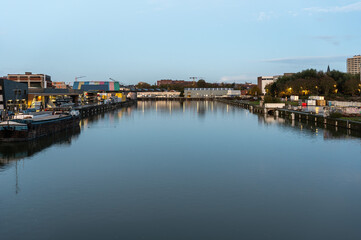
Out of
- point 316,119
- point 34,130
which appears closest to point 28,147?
point 34,130

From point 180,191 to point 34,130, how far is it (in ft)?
85.7

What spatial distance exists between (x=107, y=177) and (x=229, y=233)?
11.5 meters

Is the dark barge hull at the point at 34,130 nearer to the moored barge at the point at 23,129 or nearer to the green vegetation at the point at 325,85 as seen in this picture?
the moored barge at the point at 23,129

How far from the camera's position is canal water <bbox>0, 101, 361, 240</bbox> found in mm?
15055

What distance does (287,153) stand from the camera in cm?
3384

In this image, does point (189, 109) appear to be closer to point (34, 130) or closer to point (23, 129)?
point (34, 130)

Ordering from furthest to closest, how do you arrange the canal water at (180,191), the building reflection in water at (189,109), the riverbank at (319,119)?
the building reflection in water at (189,109), the riverbank at (319,119), the canal water at (180,191)

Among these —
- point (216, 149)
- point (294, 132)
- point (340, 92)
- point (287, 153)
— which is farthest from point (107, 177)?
point (340, 92)

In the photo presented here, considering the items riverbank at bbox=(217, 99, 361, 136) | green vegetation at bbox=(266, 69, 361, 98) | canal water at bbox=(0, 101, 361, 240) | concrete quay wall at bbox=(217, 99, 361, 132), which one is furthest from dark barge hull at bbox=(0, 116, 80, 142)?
green vegetation at bbox=(266, 69, 361, 98)

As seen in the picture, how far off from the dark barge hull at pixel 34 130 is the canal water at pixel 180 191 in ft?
4.73

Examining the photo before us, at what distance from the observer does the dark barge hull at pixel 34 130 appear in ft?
124

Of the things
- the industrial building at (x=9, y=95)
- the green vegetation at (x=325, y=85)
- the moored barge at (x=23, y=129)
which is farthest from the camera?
the green vegetation at (x=325, y=85)

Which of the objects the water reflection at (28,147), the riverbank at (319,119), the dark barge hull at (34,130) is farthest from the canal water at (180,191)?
the riverbank at (319,119)

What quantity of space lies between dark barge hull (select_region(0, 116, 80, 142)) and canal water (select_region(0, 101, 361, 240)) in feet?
4.73
